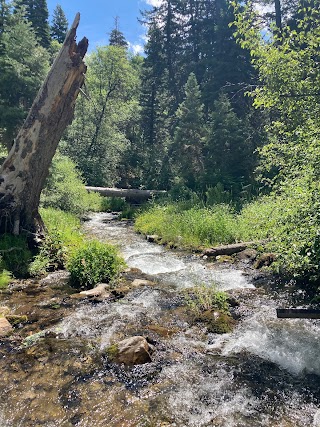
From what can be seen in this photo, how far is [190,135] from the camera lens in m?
24.7

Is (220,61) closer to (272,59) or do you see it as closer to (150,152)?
(150,152)

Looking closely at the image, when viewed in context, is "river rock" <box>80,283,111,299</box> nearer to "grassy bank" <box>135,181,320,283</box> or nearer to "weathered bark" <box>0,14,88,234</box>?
"weathered bark" <box>0,14,88,234</box>

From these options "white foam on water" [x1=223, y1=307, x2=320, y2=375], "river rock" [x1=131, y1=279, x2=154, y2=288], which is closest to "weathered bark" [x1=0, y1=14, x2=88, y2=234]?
"river rock" [x1=131, y1=279, x2=154, y2=288]

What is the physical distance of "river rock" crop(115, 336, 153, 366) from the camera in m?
4.89

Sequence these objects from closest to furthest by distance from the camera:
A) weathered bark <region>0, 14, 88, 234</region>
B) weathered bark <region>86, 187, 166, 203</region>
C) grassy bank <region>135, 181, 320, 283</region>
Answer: grassy bank <region>135, 181, 320, 283</region> → weathered bark <region>0, 14, 88, 234</region> → weathered bark <region>86, 187, 166, 203</region>

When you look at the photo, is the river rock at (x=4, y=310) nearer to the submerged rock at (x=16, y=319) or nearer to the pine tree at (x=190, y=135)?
the submerged rock at (x=16, y=319)

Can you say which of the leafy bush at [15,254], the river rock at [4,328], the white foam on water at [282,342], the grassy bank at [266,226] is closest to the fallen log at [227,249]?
the grassy bank at [266,226]

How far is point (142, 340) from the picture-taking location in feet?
17.0

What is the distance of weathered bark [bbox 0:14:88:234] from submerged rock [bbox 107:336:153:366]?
6.17 meters

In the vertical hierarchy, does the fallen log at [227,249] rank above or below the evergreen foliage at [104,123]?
below

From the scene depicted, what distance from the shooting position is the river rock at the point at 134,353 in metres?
4.89

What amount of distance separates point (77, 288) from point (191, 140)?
61.3 feet

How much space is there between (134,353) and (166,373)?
574mm

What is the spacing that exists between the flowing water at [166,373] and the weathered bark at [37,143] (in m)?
3.82
